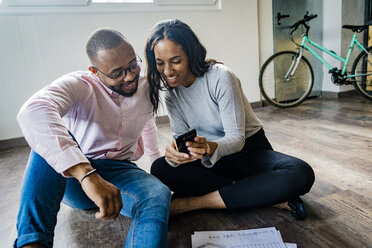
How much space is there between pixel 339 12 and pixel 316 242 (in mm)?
3335

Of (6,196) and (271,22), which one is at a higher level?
(271,22)

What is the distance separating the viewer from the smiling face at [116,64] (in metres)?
0.96

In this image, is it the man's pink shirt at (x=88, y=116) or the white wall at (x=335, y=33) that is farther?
the white wall at (x=335, y=33)

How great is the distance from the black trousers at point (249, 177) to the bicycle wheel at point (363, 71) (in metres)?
2.54

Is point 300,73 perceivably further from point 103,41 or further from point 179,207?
point 103,41

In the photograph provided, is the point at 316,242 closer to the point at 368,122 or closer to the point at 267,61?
the point at 368,122

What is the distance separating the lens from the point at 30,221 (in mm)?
702

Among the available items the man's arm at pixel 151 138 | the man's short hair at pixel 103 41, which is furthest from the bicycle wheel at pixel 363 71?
the man's short hair at pixel 103 41

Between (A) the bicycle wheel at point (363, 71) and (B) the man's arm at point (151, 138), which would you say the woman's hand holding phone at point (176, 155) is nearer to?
(B) the man's arm at point (151, 138)

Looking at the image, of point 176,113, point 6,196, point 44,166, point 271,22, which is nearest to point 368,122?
point 271,22

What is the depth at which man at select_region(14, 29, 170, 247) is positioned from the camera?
0.70m

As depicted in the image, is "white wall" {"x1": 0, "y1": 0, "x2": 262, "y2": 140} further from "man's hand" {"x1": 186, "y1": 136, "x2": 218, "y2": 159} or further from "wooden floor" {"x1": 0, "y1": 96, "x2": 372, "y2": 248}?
"man's hand" {"x1": 186, "y1": 136, "x2": 218, "y2": 159}

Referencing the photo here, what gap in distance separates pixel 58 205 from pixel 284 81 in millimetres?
2891

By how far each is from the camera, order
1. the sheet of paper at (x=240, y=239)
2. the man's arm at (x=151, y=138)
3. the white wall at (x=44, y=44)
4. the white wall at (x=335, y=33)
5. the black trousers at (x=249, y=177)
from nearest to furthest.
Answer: the sheet of paper at (x=240, y=239) < the black trousers at (x=249, y=177) < the man's arm at (x=151, y=138) < the white wall at (x=44, y=44) < the white wall at (x=335, y=33)
